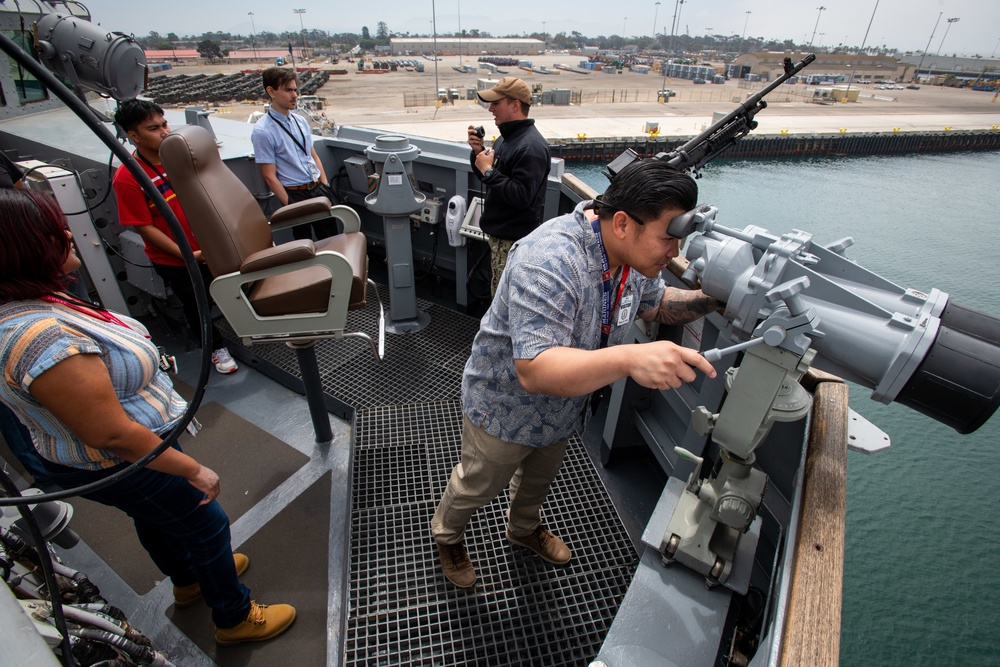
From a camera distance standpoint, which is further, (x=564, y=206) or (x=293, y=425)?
(x=564, y=206)

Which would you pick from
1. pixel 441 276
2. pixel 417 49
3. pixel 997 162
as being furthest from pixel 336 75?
pixel 441 276

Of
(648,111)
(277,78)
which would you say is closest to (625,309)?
(277,78)

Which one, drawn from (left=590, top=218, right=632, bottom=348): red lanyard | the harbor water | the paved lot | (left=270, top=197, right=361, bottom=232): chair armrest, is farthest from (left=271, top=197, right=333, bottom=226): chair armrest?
the paved lot

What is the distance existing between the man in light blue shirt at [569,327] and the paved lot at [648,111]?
16.1 metres

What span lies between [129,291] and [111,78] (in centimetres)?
126

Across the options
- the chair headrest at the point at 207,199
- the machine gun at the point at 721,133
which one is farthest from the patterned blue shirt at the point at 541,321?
the machine gun at the point at 721,133

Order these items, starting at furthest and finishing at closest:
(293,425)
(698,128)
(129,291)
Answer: (698,128)
(129,291)
(293,425)

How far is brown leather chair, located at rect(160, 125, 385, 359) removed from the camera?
5.91ft

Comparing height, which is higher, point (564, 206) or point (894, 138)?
point (564, 206)

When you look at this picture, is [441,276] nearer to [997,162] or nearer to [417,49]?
[997,162]

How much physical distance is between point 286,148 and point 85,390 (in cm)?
248

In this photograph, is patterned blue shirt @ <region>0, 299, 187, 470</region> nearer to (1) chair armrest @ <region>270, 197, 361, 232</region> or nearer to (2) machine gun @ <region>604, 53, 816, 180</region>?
(1) chair armrest @ <region>270, 197, 361, 232</region>

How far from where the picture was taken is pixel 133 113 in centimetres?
224

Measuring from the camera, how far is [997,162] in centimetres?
2077
